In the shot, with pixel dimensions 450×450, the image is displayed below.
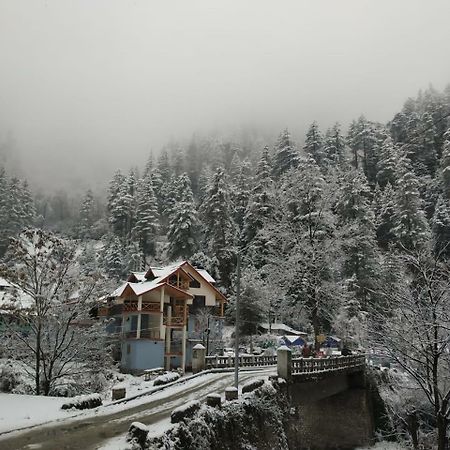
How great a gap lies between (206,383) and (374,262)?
30.2 m

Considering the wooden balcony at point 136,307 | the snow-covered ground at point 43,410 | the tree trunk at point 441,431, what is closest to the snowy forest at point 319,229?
the tree trunk at point 441,431

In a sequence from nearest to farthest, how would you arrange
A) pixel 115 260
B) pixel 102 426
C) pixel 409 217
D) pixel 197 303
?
pixel 102 426 → pixel 197 303 → pixel 409 217 → pixel 115 260

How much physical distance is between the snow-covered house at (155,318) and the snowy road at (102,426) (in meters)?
16.2

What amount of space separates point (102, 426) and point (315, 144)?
69.3 meters

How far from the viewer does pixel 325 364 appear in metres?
26.3

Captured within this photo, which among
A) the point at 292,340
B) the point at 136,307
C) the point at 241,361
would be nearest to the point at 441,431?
the point at 241,361

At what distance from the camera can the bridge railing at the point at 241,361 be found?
26.3 meters

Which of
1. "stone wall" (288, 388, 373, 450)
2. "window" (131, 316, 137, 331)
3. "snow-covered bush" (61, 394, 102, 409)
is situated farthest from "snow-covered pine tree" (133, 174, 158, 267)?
"snow-covered bush" (61, 394, 102, 409)

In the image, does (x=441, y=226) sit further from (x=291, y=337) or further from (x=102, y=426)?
(x=102, y=426)

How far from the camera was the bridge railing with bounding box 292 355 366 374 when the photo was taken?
2297 cm

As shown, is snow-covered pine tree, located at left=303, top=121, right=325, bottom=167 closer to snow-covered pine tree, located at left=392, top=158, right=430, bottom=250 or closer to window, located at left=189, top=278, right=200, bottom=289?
snow-covered pine tree, located at left=392, top=158, right=430, bottom=250

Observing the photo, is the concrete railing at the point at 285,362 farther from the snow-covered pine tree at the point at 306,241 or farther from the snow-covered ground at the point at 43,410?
the snow-covered ground at the point at 43,410

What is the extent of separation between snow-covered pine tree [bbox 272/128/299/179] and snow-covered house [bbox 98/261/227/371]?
33.0 meters

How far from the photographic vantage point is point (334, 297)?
95.9 ft
